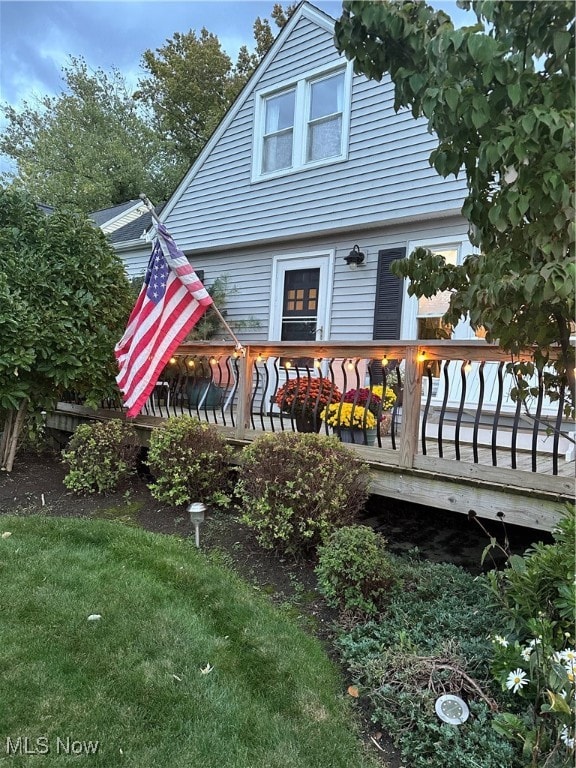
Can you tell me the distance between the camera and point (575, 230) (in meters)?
1.59

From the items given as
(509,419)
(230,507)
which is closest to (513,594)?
(230,507)

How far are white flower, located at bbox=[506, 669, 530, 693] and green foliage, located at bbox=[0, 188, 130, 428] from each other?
15.5ft

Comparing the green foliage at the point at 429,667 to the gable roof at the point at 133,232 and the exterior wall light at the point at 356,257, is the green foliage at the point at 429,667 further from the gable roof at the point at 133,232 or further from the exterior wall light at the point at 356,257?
the gable roof at the point at 133,232

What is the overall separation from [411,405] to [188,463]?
2024 millimetres

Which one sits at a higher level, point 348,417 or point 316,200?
point 316,200

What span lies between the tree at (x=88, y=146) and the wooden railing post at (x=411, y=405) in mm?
19051

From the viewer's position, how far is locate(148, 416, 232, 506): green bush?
4.35m

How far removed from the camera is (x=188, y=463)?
14.3 ft

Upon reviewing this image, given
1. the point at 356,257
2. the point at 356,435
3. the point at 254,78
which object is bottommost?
the point at 356,435

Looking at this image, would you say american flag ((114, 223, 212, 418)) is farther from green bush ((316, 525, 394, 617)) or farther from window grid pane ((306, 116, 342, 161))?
window grid pane ((306, 116, 342, 161))

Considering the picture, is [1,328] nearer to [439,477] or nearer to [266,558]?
[266,558]

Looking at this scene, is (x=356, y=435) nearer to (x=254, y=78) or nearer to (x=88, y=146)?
(x=254, y=78)

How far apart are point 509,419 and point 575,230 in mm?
4301

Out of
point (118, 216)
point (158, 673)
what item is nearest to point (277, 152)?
point (158, 673)
